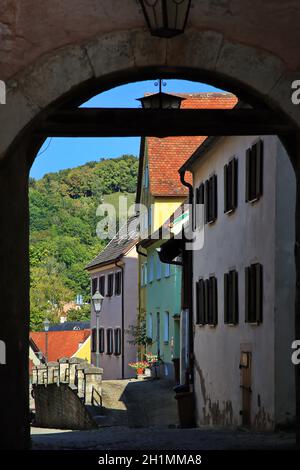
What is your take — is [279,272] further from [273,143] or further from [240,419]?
[240,419]

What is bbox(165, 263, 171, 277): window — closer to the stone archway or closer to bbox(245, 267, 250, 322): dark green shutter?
bbox(245, 267, 250, 322): dark green shutter

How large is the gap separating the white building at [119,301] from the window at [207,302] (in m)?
21.9

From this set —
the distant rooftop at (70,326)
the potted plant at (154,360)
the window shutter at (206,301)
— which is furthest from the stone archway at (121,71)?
the distant rooftop at (70,326)

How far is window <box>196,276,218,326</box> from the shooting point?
25.2 metres

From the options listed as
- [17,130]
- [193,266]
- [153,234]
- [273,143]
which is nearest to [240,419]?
[273,143]

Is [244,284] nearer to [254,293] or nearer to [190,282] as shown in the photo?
[254,293]

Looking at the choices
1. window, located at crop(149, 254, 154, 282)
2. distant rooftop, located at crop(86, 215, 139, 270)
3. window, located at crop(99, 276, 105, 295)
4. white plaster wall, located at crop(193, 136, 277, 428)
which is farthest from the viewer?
window, located at crop(99, 276, 105, 295)

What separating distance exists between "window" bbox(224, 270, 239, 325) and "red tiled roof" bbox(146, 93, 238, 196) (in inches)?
732

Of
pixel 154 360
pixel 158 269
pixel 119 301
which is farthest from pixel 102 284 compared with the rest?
pixel 154 360

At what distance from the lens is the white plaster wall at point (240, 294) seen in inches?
739

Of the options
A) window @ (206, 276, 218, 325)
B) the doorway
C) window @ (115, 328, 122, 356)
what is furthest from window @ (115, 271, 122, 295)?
the doorway

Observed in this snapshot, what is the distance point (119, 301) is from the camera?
177ft

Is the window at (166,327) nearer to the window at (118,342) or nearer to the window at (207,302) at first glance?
the window at (207,302)

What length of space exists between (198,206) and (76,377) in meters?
7.67
